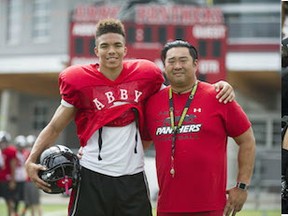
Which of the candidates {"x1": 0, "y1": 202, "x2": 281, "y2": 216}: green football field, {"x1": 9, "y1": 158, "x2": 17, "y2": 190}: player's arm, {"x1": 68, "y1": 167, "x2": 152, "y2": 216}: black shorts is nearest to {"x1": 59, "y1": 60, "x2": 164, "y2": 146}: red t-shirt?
{"x1": 68, "y1": 167, "x2": 152, "y2": 216}: black shorts

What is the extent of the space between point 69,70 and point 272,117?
24.0 m

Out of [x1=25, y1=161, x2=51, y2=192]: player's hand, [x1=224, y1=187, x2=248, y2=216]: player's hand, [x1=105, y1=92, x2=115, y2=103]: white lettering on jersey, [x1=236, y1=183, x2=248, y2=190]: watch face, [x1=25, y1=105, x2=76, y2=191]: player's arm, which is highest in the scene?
[x1=105, y1=92, x2=115, y2=103]: white lettering on jersey

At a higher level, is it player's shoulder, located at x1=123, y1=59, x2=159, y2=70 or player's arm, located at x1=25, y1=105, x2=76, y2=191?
player's shoulder, located at x1=123, y1=59, x2=159, y2=70

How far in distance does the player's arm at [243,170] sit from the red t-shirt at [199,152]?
42 millimetres

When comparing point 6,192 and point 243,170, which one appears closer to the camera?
point 243,170

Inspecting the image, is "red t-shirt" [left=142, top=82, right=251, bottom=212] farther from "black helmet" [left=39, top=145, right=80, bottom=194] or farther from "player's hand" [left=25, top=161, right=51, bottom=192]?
"player's hand" [left=25, top=161, right=51, bottom=192]

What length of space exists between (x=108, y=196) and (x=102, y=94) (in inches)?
24.1

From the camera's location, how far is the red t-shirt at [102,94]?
4.14m

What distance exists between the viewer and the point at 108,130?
13.7ft

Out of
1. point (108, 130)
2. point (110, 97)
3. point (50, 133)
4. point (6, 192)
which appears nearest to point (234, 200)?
point (108, 130)

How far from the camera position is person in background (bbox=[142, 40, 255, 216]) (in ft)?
13.2

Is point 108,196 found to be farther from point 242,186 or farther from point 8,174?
point 8,174

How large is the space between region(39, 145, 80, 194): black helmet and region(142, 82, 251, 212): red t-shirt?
52 cm

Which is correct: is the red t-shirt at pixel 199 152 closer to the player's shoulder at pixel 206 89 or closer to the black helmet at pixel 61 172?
the player's shoulder at pixel 206 89
